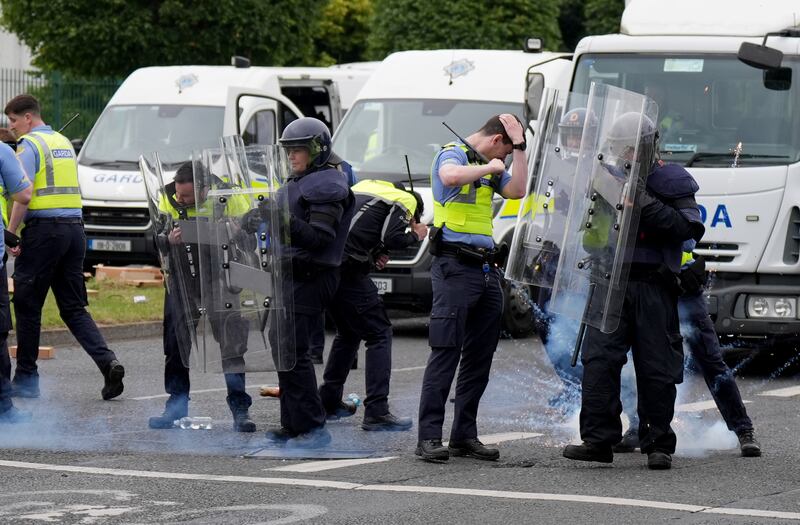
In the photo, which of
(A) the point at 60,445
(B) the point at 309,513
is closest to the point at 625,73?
(A) the point at 60,445

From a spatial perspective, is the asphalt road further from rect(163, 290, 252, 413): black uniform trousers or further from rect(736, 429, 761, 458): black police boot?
rect(163, 290, 252, 413): black uniform trousers

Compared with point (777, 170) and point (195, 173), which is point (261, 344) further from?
point (777, 170)

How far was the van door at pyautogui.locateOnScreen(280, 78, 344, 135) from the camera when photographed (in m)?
20.1

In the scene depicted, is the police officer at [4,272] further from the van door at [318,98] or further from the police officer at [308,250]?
the van door at [318,98]

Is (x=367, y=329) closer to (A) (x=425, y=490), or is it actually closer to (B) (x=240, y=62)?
(A) (x=425, y=490)

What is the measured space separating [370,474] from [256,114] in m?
10.5

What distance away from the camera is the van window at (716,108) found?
1230cm

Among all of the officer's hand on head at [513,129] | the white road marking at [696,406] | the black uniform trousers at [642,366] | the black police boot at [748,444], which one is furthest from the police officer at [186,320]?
the white road marking at [696,406]

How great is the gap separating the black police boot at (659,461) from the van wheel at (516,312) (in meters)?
6.80

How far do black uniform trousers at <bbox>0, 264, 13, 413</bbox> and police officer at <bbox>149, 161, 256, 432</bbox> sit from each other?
0.92 meters

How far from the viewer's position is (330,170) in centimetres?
872

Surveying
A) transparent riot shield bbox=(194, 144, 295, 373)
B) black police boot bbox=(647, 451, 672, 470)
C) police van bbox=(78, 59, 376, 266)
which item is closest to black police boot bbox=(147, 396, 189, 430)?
transparent riot shield bbox=(194, 144, 295, 373)

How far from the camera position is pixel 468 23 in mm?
43094

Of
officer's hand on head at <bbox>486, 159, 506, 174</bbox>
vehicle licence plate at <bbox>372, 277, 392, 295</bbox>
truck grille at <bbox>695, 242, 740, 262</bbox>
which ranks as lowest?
vehicle licence plate at <bbox>372, 277, 392, 295</bbox>
